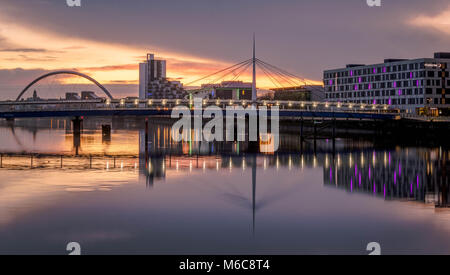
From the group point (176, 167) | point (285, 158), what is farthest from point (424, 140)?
point (176, 167)

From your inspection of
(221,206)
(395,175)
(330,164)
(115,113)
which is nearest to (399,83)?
(115,113)

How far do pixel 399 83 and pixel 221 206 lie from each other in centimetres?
12019

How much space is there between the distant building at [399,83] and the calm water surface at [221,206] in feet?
276

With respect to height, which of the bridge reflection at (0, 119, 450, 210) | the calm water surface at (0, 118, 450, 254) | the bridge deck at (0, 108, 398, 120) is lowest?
the calm water surface at (0, 118, 450, 254)

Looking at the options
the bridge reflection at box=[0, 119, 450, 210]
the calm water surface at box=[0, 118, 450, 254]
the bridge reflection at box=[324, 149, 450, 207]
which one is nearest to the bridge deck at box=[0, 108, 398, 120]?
the bridge reflection at box=[0, 119, 450, 210]

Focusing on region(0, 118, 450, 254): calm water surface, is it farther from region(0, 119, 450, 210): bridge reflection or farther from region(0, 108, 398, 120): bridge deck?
region(0, 108, 398, 120): bridge deck

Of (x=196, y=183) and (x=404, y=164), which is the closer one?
(x=196, y=183)

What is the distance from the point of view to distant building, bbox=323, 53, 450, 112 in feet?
428

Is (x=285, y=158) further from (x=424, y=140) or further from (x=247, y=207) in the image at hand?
(x=424, y=140)

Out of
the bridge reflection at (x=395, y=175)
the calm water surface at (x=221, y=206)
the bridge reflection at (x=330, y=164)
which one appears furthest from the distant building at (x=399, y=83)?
the calm water surface at (x=221, y=206)

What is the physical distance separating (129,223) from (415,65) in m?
123

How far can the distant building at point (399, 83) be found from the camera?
5133 inches

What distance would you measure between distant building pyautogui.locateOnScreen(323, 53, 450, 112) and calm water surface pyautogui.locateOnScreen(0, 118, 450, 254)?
84.1 meters
